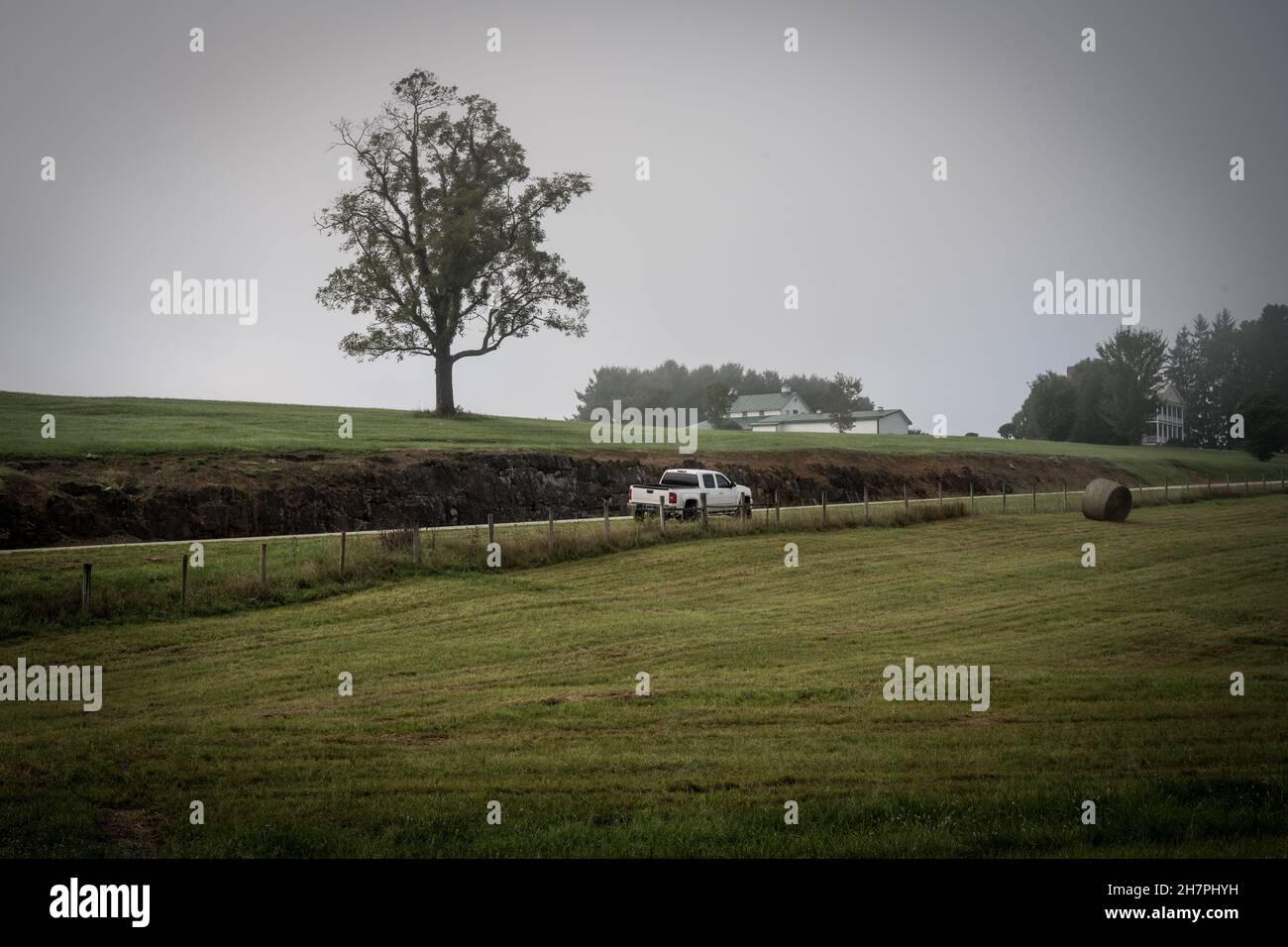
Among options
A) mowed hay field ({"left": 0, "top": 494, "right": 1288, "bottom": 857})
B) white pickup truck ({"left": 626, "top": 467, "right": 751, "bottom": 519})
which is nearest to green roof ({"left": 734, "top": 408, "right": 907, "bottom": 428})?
white pickup truck ({"left": 626, "top": 467, "right": 751, "bottom": 519})

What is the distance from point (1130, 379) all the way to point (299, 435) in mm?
87373

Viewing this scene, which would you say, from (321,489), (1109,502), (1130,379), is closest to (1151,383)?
(1130,379)

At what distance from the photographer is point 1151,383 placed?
335ft

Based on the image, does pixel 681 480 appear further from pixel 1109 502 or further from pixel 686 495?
pixel 1109 502

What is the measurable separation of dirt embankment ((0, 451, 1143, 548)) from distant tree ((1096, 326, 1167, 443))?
59.4 metres

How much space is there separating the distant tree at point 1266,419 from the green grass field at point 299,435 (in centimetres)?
156

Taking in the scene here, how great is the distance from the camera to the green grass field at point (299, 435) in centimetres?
3631

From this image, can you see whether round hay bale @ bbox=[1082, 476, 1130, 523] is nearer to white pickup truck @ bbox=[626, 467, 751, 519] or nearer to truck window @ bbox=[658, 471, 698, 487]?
white pickup truck @ bbox=[626, 467, 751, 519]

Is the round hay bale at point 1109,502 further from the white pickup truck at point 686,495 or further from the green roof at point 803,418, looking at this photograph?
the green roof at point 803,418

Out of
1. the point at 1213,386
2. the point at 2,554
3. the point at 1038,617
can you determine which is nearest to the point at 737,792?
the point at 1038,617

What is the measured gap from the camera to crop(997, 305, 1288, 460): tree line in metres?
79.6

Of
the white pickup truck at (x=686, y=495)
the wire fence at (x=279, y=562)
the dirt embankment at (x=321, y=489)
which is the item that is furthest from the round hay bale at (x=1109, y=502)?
the white pickup truck at (x=686, y=495)

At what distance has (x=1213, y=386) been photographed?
90812 millimetres
